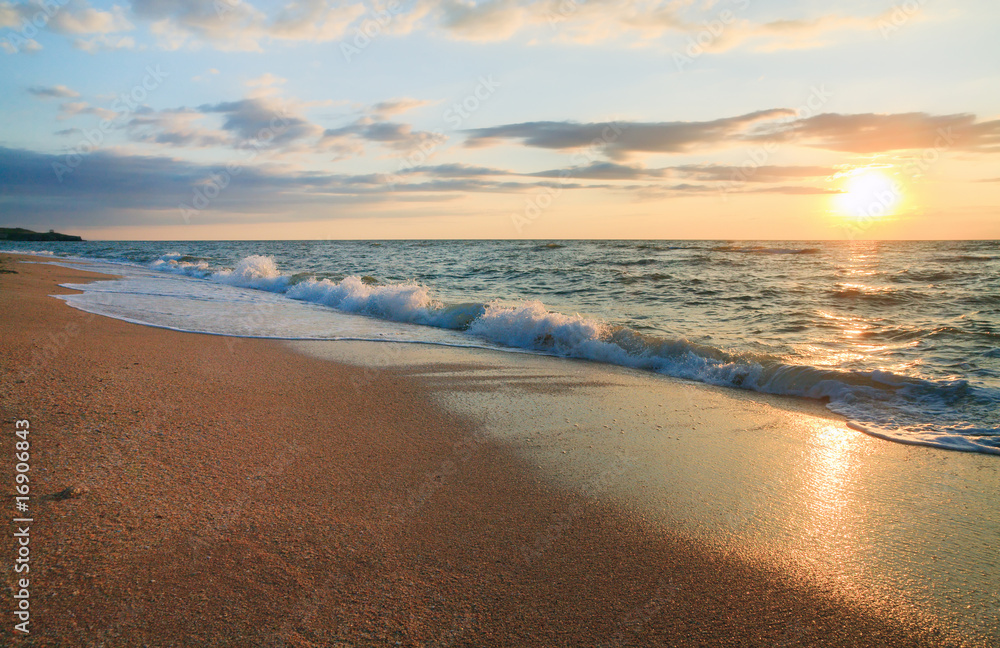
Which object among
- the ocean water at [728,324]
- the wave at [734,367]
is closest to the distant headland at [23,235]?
the ocean water at [728,324]

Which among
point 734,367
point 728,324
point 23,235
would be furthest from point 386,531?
point 23,235

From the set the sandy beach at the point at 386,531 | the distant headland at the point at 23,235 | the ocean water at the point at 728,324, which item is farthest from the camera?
the distant headland at the point at 23,235

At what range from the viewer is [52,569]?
235cm

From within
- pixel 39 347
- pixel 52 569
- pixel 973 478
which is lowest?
pixel 973 478

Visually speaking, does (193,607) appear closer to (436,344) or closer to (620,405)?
(620,405)

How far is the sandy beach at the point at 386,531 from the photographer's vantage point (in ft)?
7.31

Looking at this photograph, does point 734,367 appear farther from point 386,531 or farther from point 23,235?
point 23,235

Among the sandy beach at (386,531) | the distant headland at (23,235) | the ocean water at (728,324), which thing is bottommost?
the sandy beach at (386,531)

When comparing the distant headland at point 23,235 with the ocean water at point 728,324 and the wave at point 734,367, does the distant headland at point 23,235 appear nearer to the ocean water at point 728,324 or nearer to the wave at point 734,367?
the ocean water at point 728,324

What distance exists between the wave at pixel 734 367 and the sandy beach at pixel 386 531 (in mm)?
649

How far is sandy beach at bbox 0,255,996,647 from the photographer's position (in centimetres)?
223

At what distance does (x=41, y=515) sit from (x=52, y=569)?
21.8 inches

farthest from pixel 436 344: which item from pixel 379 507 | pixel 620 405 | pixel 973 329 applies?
pixel 973 329

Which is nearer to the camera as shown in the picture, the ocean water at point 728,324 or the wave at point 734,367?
the wave at point 734,367
